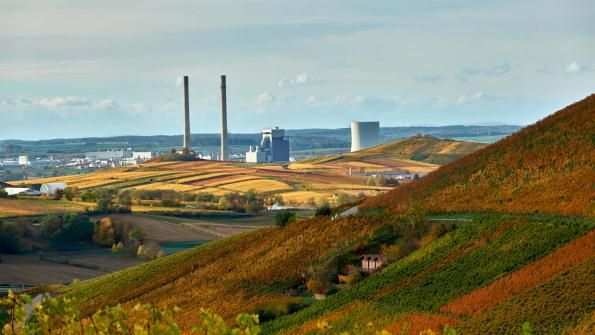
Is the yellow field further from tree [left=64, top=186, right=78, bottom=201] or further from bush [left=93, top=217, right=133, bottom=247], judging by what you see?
bush [left=93, top=217, right=133, bottom=247]

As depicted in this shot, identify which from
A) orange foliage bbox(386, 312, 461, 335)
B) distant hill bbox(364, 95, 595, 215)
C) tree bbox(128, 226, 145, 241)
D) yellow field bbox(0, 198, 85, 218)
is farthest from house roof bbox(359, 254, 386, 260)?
yellow field bbox(0, 198, 85, 218)

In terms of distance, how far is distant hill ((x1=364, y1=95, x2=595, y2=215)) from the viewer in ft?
232

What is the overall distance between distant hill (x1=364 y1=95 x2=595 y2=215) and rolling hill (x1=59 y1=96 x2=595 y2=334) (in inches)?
6.3

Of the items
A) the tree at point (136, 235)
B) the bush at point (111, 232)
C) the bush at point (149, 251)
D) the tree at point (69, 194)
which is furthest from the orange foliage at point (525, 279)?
the tree at point (69, 194)

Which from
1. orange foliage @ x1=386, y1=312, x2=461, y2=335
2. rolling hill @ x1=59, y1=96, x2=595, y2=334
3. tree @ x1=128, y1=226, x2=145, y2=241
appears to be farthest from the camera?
tree @ x1=128, y1=226, x2=145, y2=241

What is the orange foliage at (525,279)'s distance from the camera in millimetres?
54406

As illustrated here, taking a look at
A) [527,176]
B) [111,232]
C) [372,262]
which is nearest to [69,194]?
[111,232]

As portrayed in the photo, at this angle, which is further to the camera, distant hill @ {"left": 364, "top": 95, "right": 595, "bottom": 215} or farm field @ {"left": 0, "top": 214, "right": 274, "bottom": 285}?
farm field @ {"left": 0, "top": 214, "right": 274, "bottom": 285}

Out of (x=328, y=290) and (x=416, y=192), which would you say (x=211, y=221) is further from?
(x=328, y=290)

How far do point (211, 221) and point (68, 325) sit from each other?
5358 inches

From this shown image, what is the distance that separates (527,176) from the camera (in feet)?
257

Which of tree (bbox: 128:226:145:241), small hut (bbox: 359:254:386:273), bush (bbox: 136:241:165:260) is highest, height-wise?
small hut (bbox: 359:254:386:273)

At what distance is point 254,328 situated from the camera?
79.3 ft

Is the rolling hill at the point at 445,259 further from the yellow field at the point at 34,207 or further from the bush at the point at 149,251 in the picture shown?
the yellow field at the point at 34,207
